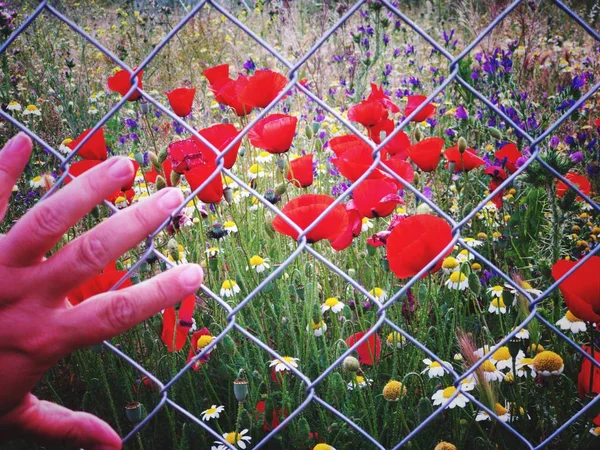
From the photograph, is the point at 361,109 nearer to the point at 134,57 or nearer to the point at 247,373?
the point at 247,373

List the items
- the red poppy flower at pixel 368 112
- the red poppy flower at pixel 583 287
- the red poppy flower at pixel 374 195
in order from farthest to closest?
1. the red poppy flower at pixel 368 112
2. the red poppy flower at pixel 374 195
3. the red poppy flower at pixel 583 287

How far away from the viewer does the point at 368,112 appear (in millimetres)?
1518

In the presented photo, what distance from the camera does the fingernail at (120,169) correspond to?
711mm

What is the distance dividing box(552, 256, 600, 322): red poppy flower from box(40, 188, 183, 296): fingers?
2.32 feet

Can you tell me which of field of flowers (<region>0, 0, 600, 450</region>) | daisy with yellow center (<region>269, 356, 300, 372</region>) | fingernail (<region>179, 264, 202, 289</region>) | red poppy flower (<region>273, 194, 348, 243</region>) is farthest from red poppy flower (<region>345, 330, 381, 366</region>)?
fingernail (<region>179, 264, 202, 289</region>)

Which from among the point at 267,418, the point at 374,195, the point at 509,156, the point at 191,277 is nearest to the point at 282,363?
the point at 267,418

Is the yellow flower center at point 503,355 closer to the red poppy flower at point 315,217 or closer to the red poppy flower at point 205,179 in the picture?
the red poppy flower at point 315,217

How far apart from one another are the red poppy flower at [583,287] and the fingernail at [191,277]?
65 cm

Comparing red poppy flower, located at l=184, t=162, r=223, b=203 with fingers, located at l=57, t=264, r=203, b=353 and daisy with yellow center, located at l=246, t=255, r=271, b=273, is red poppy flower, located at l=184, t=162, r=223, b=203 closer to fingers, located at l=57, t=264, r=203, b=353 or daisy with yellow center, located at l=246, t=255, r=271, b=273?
fingers, located at l=57, t=264, r=203, b=353

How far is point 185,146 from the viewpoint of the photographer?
49.9 inches

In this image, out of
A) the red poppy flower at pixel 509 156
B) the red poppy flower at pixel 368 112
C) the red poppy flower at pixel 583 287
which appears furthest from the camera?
the red poppy flower at pixel 509 156

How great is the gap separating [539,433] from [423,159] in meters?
0.77

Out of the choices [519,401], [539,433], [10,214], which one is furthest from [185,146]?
[10,214]

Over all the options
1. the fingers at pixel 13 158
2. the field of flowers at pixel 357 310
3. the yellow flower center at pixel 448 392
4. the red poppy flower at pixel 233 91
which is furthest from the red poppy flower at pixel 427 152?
the fingers at pixel 13 158
